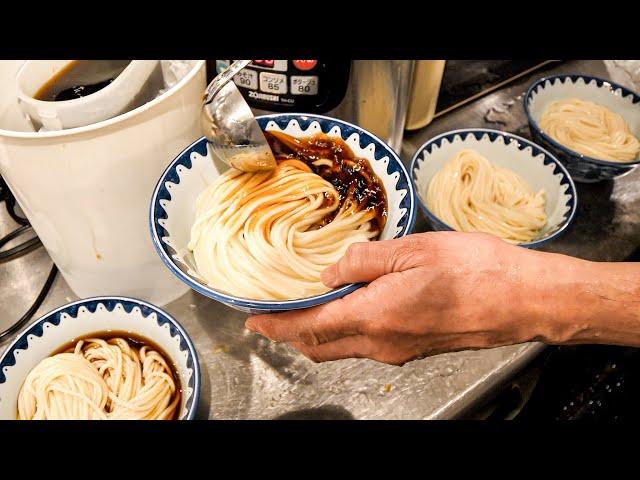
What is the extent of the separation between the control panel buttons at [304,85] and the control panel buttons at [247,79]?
0.38ft

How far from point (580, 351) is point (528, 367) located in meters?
0.42

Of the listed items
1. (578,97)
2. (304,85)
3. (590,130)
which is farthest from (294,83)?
(578,97)

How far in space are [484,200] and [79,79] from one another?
130 cm

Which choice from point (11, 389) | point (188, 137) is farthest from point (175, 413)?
point (188, 137)

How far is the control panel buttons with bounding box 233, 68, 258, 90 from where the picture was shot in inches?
58.1

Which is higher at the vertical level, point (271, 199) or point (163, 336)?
point (271, 199)

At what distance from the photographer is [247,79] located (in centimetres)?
149

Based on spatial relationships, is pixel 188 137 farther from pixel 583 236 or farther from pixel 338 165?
pixel 583 236

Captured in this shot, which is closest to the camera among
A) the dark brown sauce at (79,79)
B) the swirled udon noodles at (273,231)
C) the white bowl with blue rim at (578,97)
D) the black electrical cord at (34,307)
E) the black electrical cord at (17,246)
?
the swirled udon noodles at (273,231)

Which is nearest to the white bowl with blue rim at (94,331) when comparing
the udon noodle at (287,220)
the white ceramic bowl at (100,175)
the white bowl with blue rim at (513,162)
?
the white ceramic bowl at (100,175)

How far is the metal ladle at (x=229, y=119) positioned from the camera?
1118 millimetres

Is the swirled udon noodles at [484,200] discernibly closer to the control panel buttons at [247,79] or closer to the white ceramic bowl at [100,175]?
the control panel buttons at [247,79]

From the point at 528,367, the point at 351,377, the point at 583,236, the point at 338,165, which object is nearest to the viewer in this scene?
the point at 338,165

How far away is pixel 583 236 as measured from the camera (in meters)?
1.75
